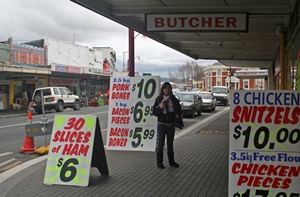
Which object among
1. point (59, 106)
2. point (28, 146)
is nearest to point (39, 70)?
point (59, 106)

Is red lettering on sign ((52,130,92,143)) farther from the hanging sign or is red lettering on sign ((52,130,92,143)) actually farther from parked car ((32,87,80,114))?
parked car ((32,87,80,114))

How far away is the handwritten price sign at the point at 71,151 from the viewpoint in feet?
20.7

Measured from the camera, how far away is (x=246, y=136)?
4.71 metres

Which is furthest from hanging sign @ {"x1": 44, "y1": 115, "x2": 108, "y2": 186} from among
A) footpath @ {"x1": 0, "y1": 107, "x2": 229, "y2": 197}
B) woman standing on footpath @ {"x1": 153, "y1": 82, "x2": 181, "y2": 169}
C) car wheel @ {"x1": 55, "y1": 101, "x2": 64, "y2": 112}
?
car wheel @ {"x1": 55, "y1": 101, "x2": 64, "y2": 112}

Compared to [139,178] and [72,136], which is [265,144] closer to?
[139,178]

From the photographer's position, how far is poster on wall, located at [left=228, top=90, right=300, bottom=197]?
180 inches

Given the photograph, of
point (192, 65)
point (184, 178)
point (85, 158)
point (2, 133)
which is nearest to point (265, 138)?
point (184, 178)

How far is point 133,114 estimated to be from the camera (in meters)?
9.72

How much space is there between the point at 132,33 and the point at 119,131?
10.4ft

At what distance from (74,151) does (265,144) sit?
11.0 ft

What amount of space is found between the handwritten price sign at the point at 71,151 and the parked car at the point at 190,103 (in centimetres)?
1550

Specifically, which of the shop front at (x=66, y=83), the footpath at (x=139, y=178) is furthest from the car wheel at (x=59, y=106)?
the footpath at (x=139, y=178)

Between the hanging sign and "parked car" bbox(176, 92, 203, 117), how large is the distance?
605 inches

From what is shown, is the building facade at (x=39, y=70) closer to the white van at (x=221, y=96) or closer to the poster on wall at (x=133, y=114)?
the white van at (x=221, y=96)
